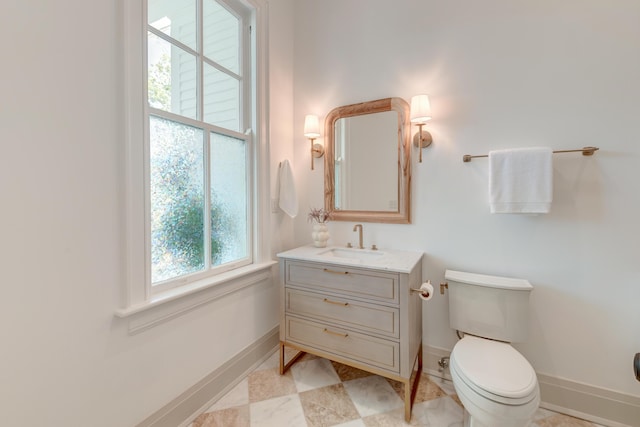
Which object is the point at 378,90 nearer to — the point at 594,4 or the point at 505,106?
the point at 505,106

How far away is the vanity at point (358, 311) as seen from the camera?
4.81 feet

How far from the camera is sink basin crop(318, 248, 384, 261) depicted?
1.91m

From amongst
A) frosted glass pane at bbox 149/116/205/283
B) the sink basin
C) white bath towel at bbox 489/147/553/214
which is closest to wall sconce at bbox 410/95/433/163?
white bath towel at bbox 489/147/553/214

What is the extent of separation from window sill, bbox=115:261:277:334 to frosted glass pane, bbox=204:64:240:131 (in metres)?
0.97

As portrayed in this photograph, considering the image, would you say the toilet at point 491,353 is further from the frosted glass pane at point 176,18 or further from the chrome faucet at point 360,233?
the frosted glass pane at point 176,18

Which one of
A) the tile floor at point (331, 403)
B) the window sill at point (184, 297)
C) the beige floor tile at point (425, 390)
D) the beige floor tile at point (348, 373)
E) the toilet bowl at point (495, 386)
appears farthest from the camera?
the beige floor tile at point (348, 373)

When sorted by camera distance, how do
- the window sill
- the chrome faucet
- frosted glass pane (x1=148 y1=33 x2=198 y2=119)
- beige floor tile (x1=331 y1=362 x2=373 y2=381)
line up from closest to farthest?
the window sill, frosted glass pane (x1=148 y1=33 x2=198 y2=119), beige floor tile (x1=331 y1=362 x2=373 y2=381), the chrome faucet

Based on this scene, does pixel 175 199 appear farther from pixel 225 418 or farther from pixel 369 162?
pixel 369 162

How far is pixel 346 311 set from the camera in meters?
1.61

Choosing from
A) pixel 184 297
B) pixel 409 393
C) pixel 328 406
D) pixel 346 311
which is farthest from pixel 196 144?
pixel 409 393

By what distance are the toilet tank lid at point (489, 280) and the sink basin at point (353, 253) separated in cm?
47

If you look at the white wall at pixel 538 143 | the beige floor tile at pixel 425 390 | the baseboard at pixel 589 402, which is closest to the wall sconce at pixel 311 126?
the white wall at pixel 538 143

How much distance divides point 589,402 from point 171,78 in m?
2.91

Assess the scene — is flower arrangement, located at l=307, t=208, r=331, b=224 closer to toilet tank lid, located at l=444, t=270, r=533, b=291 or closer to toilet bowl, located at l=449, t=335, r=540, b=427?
toilet tank lid, located at l=444, t=270, r=533, b=291
